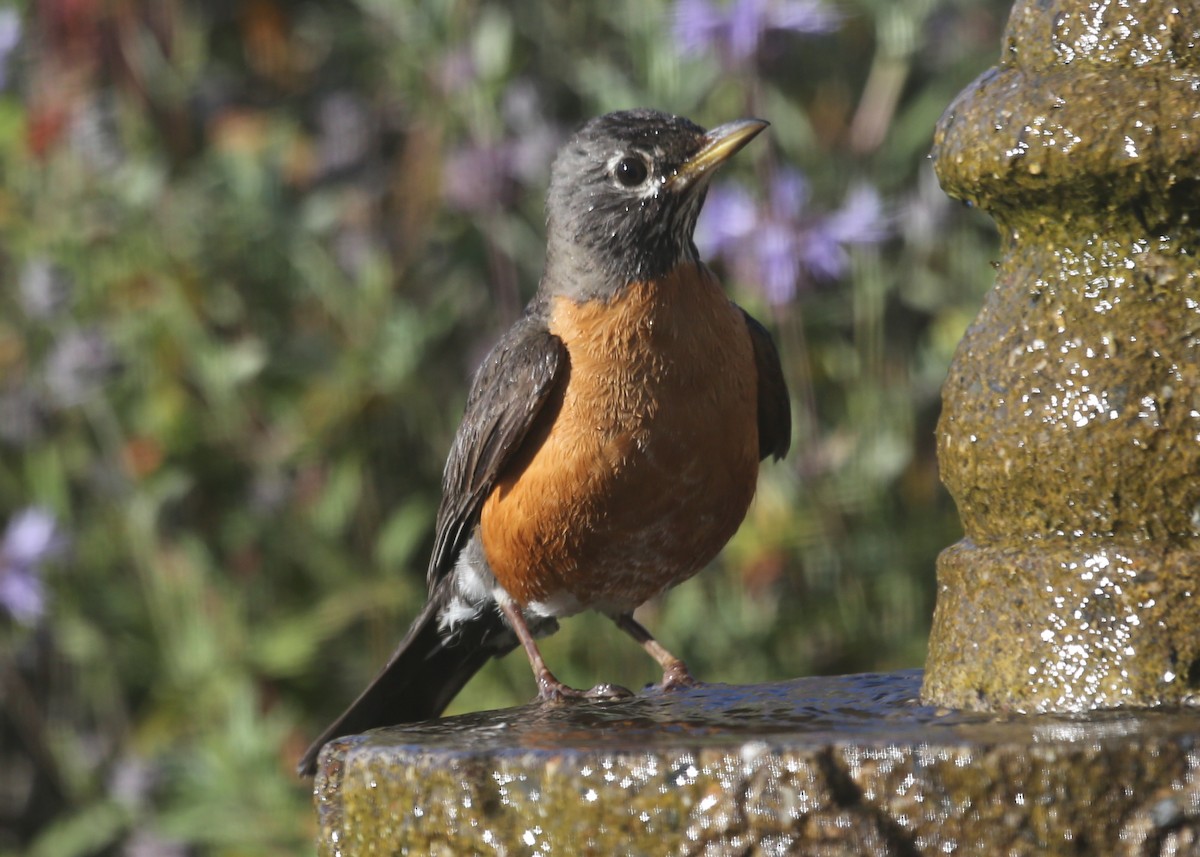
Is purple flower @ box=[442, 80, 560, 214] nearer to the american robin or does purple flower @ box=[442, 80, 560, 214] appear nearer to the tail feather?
the american robin

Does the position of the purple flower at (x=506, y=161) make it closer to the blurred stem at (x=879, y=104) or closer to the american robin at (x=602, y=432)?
the blurred stem at (x=879, y=104)

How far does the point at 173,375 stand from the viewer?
19.0 feet

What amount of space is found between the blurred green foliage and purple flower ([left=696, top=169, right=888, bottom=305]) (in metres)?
0.09

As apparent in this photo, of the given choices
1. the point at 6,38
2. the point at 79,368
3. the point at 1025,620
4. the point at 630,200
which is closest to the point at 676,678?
the point at 630,200

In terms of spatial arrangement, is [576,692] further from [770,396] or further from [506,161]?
[506,161]

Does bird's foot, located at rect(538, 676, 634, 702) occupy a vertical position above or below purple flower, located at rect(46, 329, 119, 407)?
below

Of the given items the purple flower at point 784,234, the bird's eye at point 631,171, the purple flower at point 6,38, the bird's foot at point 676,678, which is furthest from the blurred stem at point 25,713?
the bird's eye at point 631,171

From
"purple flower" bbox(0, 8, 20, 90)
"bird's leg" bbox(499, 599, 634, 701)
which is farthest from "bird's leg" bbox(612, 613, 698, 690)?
"purple flower" bbox(0, 8, 20, 90)

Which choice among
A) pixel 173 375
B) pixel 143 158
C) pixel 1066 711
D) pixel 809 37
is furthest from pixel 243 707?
pixel 1066 711

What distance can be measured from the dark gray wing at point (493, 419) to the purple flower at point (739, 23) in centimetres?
152

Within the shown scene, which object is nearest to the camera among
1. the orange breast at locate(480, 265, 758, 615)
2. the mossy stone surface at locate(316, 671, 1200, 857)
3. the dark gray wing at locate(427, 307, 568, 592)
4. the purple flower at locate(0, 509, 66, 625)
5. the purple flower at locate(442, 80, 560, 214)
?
the mossy stone surface at locate(316, 671, 1200, 857)

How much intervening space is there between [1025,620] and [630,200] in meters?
1.65

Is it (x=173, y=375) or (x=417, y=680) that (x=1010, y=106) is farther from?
(x=173, y=375)

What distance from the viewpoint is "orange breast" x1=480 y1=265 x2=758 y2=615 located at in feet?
11.4
